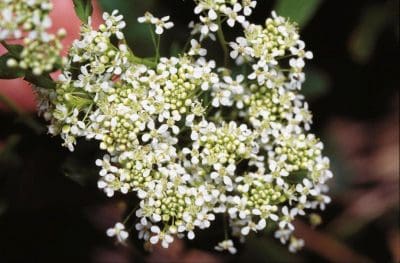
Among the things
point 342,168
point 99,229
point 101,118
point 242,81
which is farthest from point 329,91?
point 101,118

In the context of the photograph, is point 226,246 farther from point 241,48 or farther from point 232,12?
point 232,12

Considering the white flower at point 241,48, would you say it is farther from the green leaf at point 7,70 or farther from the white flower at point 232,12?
the green leaf at point 7,70

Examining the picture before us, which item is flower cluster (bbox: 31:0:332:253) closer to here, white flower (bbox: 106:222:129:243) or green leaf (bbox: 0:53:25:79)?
white flower (bbox: 106:222:129:243)

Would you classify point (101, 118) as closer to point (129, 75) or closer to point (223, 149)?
point (129, 75)

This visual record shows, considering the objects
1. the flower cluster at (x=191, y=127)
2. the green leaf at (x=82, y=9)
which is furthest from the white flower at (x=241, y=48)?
the green leaf at (x=82, y=9)

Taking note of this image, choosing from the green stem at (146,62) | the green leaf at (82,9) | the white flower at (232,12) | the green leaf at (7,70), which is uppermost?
the white flower at (232,12)

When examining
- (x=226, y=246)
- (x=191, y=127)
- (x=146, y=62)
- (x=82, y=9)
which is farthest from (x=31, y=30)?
(x=226, y=246)

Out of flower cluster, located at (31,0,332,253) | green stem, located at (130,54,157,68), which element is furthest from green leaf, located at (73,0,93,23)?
green stem, located at (130,54,157,68)
